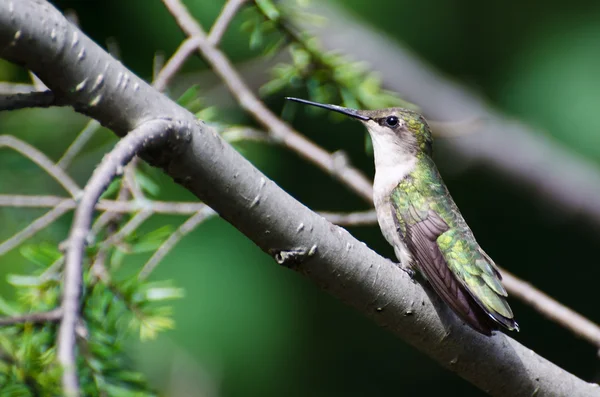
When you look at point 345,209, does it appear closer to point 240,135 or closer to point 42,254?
point 240,135

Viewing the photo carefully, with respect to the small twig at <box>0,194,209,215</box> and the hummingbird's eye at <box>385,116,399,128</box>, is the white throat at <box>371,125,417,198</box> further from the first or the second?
the small twig at <box>0,194,209,215</box>

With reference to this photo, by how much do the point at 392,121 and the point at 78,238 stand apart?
7.18 feet

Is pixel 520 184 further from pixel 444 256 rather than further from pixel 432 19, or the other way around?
pixel 444 256

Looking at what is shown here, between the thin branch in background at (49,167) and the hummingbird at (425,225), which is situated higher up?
Result: the hummingbird at (425,225)

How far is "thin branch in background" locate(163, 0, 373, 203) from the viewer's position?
2871mm

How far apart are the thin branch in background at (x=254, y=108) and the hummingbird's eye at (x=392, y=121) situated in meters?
0.27

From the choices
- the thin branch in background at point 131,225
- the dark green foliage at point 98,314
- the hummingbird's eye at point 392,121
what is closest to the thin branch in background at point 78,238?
the dark green foliage at point 98,314

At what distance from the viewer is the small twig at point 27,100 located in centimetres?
154

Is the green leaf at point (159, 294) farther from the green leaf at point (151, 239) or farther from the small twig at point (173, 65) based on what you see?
the small twig at point (173, 65)

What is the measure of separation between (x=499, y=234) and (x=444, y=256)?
3.14 m

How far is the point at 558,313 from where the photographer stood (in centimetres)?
289

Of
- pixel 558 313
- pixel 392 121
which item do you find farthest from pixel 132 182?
pixel 558 313

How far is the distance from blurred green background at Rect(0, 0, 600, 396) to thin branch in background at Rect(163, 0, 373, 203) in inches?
36.3

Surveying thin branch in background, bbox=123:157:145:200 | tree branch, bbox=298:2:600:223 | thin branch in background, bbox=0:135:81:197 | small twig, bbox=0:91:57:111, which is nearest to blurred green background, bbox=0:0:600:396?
tree branch, bbox=298:2:600:223
